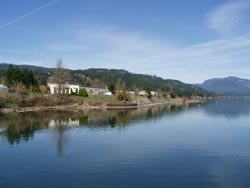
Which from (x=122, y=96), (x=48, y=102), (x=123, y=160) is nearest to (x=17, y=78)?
(x=48, y=102)

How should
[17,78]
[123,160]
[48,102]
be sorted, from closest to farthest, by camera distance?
[123,160] < [48,102] < [17,78]

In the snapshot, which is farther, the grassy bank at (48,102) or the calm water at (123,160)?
the grassy bank at (48,102)

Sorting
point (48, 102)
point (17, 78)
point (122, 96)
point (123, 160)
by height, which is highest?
point (17, 78)

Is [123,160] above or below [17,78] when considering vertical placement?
below

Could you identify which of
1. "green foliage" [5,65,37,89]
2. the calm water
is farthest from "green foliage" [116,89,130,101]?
the calm water

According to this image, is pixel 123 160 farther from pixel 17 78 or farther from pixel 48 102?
pixel 17 78

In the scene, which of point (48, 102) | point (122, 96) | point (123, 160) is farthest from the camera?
point (122, 96)

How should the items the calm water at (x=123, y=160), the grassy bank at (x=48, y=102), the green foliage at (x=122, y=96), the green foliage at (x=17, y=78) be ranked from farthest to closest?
the green foliage at (x=122, y=96)
the green foliage at (x=17, y=78)
the grassy bank at (x=48, y=102)
the calm water at (x=123, y=160)

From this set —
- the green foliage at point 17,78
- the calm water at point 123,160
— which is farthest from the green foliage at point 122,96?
the calm water at point 123,160

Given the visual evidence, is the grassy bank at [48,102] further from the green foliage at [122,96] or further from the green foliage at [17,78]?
the green foliage at [17,78]

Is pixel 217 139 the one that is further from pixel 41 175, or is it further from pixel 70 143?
pixel 41 175

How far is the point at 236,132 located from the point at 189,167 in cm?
2451

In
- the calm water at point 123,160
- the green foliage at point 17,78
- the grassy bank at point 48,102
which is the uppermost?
the green foliage at point 17,78

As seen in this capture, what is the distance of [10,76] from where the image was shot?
108 meters
